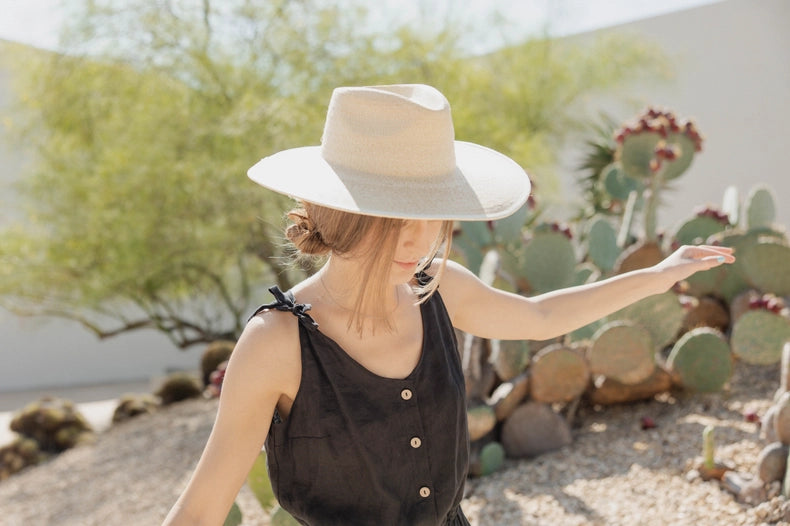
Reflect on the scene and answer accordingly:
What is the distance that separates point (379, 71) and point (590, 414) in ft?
10.9

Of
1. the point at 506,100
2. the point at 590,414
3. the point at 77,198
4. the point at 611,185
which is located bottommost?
the point at 590,414

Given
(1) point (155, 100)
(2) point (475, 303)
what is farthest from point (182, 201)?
(2) point (475, 303)

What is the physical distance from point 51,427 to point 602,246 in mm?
3696

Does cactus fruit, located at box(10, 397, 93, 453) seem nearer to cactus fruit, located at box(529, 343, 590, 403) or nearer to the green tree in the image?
the green tree

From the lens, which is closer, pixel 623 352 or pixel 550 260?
pixel 623 352

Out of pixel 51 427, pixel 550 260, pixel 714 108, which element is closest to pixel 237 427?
pixel 550 260

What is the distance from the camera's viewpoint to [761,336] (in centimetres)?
302

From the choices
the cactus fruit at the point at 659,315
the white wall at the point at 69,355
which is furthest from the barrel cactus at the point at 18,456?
the white wall at the point at 69,355

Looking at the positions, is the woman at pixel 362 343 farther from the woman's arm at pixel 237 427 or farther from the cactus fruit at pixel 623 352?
the cactus fruit at pixel 623 352

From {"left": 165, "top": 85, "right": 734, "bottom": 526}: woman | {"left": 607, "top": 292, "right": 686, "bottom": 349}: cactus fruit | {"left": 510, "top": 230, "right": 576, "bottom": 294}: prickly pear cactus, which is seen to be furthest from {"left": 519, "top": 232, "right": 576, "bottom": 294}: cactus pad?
{"left": 165, "top": 85, "right": 734, "bottom": 526}: woman

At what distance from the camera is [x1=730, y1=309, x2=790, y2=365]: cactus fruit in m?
3.01

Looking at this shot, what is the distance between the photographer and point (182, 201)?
220 inches

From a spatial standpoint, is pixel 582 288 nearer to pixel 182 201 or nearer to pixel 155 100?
pixel 182 201

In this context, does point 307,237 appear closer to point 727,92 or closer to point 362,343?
point 362,343
